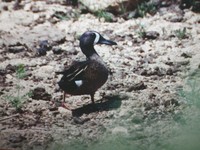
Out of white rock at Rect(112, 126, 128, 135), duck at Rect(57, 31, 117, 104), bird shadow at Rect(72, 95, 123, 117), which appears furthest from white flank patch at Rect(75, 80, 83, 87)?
white rock at Rect(112, 126, 128, 135)

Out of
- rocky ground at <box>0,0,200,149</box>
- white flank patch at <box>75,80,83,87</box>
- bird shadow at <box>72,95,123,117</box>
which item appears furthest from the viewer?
bird shadow at <box>72,95,123,117</box>

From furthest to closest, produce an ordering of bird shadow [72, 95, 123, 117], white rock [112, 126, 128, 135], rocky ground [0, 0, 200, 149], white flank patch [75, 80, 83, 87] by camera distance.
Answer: bird shadow [72, 95, 123, 117], white flank patch [75, 80, 83, 87], rocky ground [0, 0, 200, 149], white rock [112, 126, 128, 135]

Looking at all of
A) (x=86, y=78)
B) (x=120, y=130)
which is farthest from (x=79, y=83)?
(x=120, y=130)

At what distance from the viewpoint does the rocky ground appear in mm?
5160

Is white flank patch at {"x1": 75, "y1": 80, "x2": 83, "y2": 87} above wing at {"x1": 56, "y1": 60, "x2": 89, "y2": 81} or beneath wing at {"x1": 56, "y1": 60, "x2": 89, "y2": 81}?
beneath

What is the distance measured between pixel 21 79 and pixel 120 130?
1931 millimetres

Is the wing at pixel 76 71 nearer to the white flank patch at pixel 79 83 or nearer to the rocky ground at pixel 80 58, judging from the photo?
the white flank patch at pixel 79 83

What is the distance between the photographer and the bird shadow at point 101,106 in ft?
18.0

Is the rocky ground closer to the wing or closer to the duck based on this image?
the duck

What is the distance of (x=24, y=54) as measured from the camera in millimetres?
7160

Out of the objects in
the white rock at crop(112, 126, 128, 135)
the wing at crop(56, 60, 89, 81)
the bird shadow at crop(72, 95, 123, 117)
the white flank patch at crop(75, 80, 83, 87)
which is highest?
the wing at crop(56, 60, 89, 81)

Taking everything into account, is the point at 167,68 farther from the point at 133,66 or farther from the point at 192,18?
the point at 192,18

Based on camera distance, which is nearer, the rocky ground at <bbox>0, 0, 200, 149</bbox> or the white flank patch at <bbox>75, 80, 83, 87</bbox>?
the rocky ground at <bbox>0, 0, 200, 149</bbox>

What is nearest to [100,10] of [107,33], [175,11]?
[107,33]
